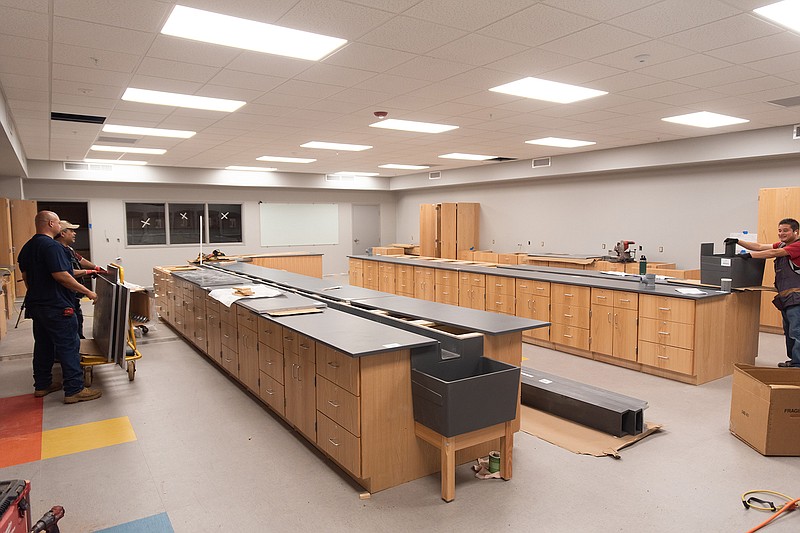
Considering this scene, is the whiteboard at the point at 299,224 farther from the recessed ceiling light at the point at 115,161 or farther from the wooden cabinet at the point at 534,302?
the wooden cabinet at the point at 534,302

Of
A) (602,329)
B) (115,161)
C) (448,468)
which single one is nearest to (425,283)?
(602,329)

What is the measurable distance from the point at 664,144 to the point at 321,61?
21.2 ft

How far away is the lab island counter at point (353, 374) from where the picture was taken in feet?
9.47

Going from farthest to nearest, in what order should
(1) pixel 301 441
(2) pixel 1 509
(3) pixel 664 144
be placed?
1. (3) pixel 664 144
2. (1) pixel 301 441
3. (2) pixel 1 509

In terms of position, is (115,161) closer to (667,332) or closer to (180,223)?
(180,223)

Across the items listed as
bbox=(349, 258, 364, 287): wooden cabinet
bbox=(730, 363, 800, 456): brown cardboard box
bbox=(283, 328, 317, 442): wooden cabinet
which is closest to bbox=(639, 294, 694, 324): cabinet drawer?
bbox=(730, 363, 800, 456): brown cardboard box

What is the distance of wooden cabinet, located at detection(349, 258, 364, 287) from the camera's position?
1137cm

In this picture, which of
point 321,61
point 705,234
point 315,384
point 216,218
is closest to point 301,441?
point 315,384

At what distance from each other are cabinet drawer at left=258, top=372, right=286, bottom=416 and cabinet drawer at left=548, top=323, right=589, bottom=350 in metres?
3.66

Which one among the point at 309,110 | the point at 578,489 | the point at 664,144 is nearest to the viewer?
the point at 578,489

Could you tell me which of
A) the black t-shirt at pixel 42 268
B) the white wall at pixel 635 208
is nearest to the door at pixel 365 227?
the white wall at pixel 635 208

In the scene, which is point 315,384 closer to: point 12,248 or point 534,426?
point 534,426

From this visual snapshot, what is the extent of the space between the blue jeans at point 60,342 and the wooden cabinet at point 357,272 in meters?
7.08

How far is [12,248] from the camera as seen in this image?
9562 millimetres
